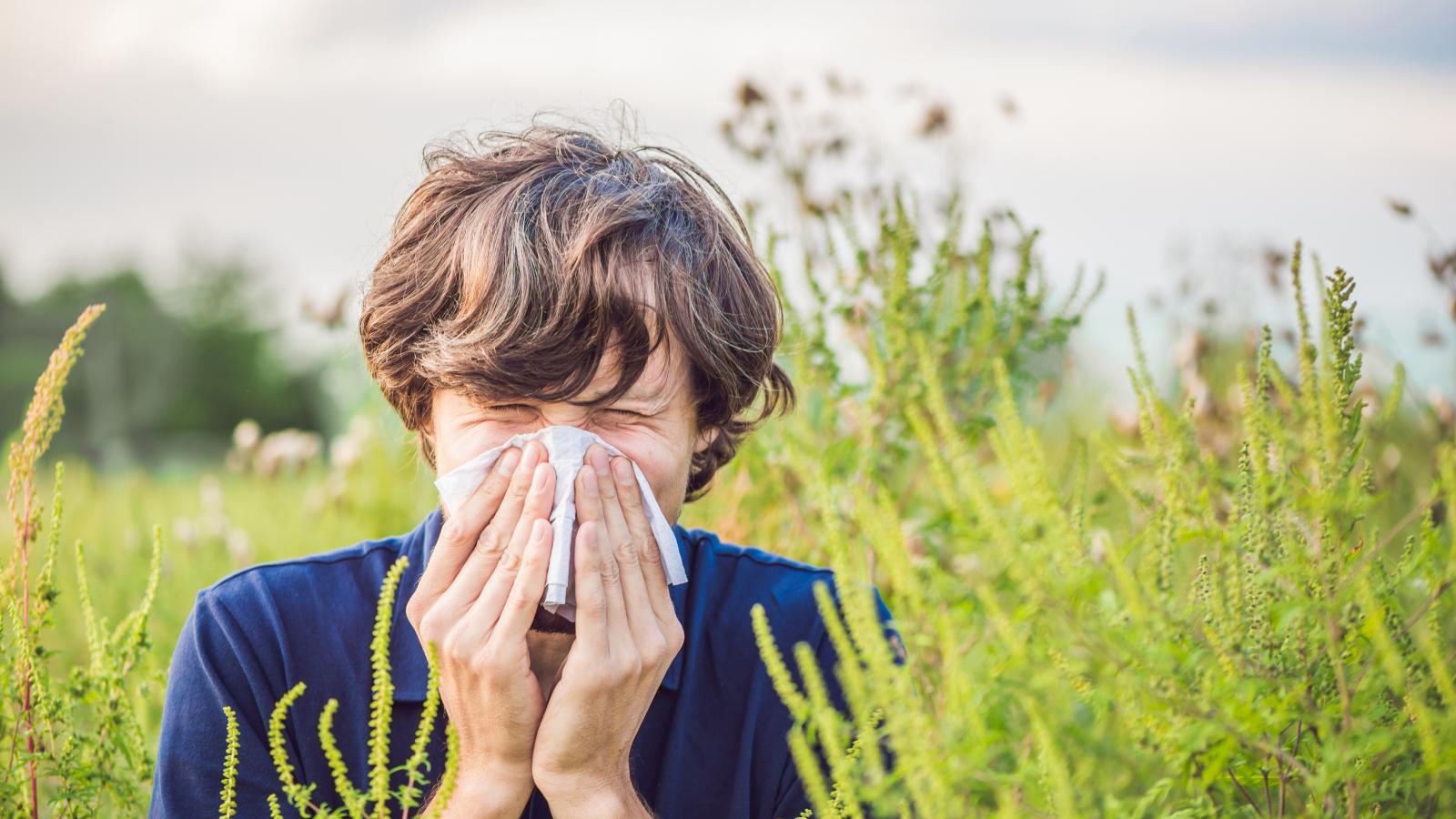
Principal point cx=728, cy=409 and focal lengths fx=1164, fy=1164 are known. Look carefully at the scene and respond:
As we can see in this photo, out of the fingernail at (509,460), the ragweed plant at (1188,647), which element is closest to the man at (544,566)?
the fingernail at (509,460)

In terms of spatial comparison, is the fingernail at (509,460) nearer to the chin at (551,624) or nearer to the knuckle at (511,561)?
the knuckle at (511,561)

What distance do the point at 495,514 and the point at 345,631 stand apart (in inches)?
18.2

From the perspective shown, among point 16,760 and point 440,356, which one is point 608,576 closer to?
point 440,356

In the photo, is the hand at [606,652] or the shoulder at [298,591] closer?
the hand at [606,652]

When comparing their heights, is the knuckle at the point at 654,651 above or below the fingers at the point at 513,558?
below

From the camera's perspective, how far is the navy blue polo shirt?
1.95m

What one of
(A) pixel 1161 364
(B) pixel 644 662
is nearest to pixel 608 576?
(B) pixel 644 662

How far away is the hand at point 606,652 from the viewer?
185cm

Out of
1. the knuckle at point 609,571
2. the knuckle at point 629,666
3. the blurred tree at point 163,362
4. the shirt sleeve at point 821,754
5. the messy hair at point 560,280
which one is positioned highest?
the messy hair at point 560,280

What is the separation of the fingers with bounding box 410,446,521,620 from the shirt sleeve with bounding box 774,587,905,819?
2.23 feet

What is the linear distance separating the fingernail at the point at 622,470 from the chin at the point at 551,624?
275 millimetres

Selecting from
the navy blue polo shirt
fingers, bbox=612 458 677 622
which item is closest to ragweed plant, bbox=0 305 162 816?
the navy blue polo shirt

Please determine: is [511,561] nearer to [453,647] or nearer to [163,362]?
[453,647]

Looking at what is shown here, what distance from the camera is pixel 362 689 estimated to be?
2.07 m
